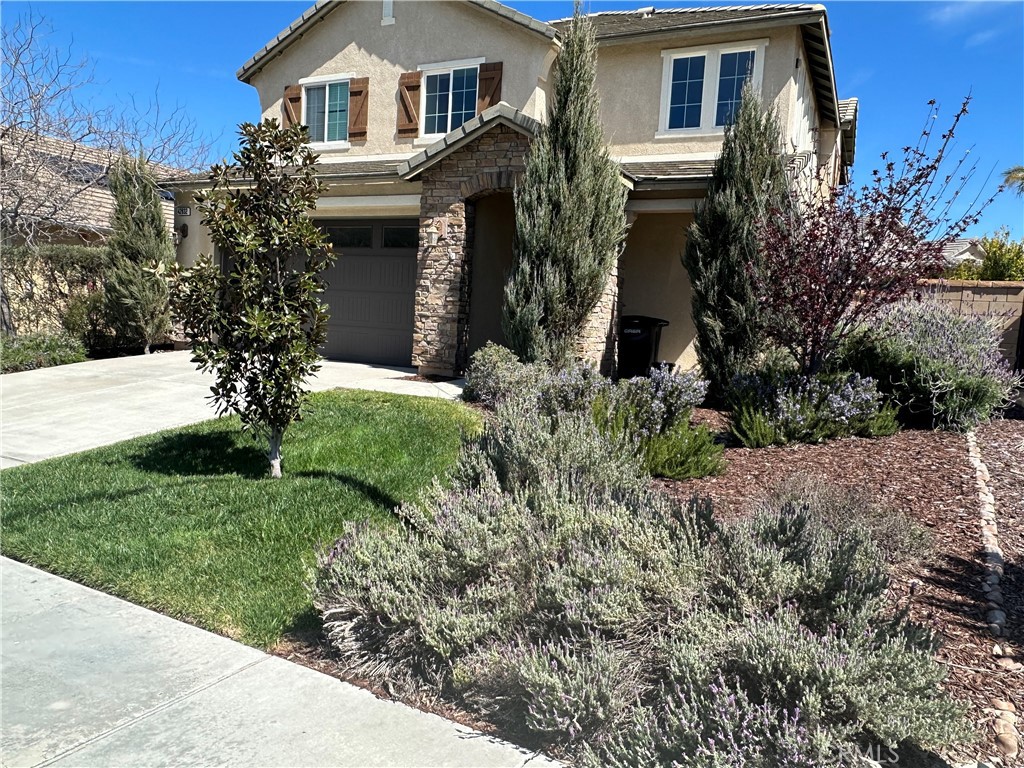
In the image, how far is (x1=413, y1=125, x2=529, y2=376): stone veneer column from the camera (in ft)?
38.5

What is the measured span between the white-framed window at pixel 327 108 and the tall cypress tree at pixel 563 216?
21.6 feet

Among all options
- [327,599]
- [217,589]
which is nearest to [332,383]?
[217,589]

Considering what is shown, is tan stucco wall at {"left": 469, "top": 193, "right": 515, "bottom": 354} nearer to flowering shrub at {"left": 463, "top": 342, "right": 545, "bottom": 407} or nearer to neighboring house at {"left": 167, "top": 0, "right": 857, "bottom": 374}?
neighboring house at {"left": 167, "top": 0, "right": 857, "bottom": 374}

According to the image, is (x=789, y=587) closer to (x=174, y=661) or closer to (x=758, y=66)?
(x=174, y=661)

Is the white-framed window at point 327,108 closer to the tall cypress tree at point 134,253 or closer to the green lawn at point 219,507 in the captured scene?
the tall cypress tree at point 134,253

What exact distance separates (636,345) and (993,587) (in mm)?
9062

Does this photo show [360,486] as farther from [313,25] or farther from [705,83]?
[313,25]

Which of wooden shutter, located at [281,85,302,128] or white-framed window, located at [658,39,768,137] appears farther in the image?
wooden shutter, located at [281,85,302,128]

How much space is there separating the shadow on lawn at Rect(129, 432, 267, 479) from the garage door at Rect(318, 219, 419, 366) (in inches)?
261

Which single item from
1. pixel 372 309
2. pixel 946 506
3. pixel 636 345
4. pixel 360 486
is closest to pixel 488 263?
pixel 372 309

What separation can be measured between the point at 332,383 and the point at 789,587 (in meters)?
8.72

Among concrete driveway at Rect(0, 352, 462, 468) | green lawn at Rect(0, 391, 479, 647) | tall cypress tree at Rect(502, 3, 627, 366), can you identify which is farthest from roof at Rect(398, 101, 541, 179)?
green lawn at Rect(0, 391, 479, 647)

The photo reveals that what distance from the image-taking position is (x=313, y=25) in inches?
611

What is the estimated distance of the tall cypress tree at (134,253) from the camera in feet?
47.0
